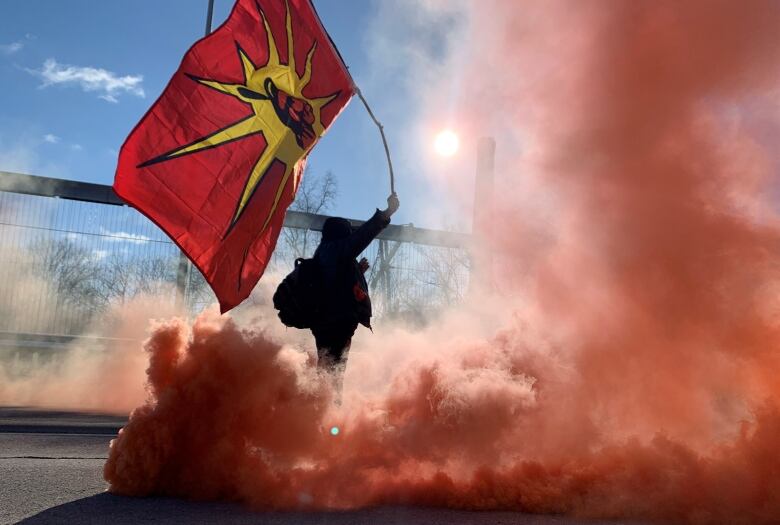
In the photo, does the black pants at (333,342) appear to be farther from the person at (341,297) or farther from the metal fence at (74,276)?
the metal fence at (74,276)

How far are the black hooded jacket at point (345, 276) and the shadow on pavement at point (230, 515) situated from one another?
4.90ft

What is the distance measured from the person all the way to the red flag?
21.6 inches

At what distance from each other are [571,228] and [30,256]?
46.8 ft

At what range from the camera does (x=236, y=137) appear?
486 centimetres

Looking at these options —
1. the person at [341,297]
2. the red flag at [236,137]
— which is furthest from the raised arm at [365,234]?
the red flag at [236,137]

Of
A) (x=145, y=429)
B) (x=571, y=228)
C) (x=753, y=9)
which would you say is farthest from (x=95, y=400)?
(x=753, y=9)

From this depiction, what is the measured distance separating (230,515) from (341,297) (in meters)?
1.77

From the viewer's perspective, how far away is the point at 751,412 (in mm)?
4102

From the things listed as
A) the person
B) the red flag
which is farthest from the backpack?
the red flag

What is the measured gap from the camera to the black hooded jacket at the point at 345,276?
4738mm

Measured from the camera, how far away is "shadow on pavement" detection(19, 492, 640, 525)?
3408 mm

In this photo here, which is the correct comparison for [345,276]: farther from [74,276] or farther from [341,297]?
[74,276]

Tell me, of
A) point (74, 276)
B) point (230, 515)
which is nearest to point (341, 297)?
point (230, 515)

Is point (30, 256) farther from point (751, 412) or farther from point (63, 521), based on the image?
point (751, 412)
